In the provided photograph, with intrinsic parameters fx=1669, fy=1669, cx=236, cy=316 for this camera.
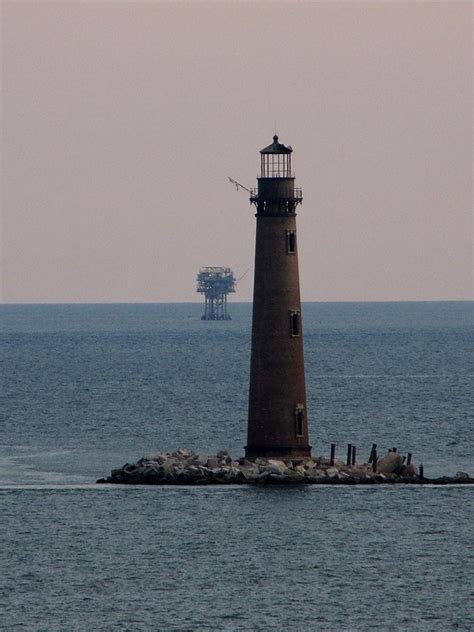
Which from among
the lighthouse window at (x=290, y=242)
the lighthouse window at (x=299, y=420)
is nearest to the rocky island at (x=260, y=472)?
the lighthouse window at (x=299, y=420)

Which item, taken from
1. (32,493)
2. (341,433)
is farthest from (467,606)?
(341,433)

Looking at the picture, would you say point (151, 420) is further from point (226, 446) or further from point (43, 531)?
point (43, 531)

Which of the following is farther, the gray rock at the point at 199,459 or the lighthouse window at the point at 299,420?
the gray rock at the point at 199,459

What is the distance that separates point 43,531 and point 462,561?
13971mm

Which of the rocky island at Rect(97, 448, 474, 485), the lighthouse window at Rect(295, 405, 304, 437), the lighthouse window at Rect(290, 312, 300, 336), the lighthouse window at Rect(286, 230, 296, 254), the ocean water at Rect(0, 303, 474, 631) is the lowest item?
the ocean water at Rect(0, 303, 474, 631)

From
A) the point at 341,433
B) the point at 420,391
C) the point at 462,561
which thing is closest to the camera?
the point at 462,561

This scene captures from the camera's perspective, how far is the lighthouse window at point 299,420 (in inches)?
2378

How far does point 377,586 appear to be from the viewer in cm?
4756

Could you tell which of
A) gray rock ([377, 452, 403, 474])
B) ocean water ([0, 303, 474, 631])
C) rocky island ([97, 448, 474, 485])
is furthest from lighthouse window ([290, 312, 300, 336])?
gray rock ([377, 452, 403, 474])

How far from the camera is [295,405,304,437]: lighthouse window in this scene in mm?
60406

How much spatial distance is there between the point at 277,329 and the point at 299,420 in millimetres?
3412

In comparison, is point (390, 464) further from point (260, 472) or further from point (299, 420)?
point (260, 472)

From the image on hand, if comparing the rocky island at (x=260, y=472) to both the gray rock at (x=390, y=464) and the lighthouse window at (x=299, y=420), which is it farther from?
the lighthouse window at (x=299, y=420)

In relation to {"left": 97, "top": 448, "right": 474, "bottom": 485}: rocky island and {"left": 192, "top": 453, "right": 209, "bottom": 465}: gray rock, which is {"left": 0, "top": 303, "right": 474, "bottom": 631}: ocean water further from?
{"left": 192, "top": 453, "right": 209, "bottom": 465}: gray rock
